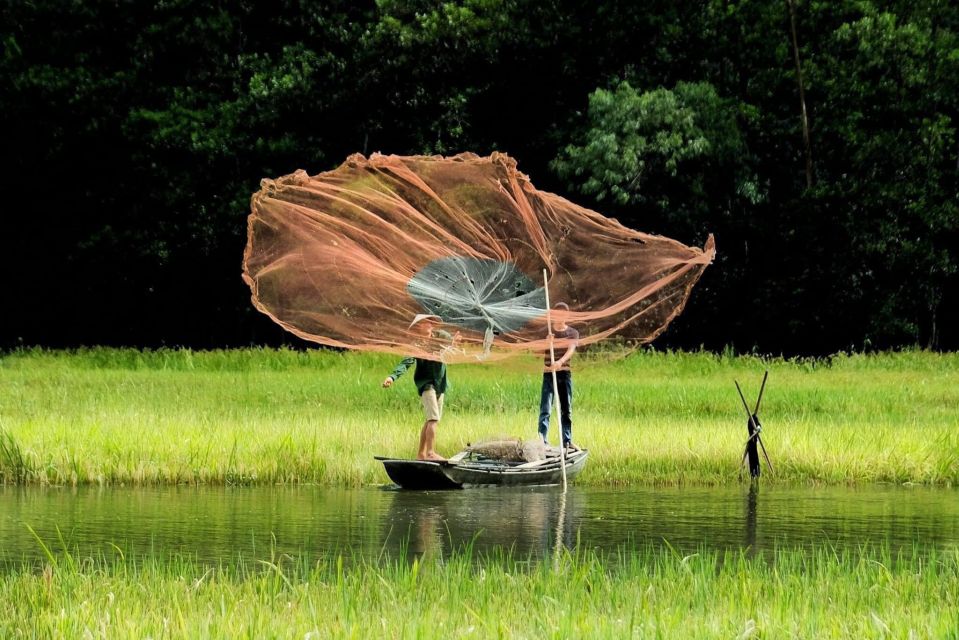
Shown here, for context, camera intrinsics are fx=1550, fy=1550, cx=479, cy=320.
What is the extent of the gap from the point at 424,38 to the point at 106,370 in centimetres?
1179

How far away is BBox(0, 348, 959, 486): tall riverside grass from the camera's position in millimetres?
16703

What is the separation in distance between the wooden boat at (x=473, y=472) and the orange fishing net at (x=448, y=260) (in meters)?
1.21

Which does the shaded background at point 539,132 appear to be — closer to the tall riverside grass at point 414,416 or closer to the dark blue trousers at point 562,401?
the tall riverside grass at point 414,416

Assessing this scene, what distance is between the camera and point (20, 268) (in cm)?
4297

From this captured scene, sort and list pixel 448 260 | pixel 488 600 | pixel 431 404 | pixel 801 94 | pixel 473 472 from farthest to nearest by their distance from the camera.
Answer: pixel 801 94, pixel 431 404, pixel 448 260, pixel 473 472, pixel 488 600

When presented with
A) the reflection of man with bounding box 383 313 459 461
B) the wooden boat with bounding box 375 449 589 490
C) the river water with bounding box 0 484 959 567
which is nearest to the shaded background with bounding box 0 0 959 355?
the reflection of man with bounding box 383 313 459 461

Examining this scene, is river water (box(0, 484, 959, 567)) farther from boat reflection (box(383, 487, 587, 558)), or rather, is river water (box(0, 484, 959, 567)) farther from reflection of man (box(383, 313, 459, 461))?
reflection of man (box(383, 313, 459, 461))

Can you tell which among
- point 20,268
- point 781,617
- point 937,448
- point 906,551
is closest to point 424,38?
point 20,268

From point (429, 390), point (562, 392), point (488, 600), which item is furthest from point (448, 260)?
point (488, 600)

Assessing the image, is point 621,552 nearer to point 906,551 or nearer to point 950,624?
point 906,551

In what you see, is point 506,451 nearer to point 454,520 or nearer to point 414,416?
point 454,520

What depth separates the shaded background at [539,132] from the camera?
121 ft

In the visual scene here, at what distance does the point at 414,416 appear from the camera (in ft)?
71.9

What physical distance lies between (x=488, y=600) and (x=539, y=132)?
31.6 meters
